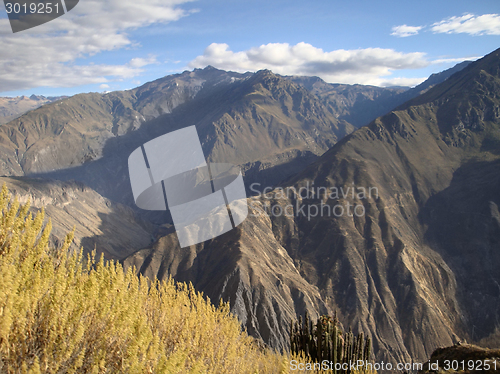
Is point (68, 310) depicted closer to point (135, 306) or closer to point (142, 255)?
point (135, 306)

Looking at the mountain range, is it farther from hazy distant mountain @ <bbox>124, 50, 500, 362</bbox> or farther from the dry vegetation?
the dry vegetation

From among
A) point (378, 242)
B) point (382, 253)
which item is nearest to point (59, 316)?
point (382, 253)

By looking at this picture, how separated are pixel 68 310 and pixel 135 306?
2312 millimetres

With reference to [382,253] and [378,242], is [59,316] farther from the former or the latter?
[378,242]

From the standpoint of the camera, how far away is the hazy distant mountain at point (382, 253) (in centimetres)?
7625

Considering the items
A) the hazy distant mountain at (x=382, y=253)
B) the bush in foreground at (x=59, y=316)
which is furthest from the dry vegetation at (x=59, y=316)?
the hazy distant mountain at (x=382, y=253)

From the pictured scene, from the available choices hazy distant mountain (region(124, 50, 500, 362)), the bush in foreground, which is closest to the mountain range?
hazy distant mountain (region(124, 50, 500, 362))

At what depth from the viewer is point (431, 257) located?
9831 cm

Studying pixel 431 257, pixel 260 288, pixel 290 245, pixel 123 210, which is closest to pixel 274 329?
pixel 260 288

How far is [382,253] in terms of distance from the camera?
9556 centimetres

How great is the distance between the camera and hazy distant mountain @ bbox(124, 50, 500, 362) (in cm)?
7625

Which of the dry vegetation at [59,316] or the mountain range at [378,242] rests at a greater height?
the dry vegetation at [59,316]

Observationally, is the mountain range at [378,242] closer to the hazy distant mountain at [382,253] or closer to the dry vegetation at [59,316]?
the hazy distant mountain at [382,253]

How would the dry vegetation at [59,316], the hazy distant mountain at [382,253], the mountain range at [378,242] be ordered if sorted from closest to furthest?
the dry vegetation at [59,316], the hazy distant mountain at [382,253], the mountain range at [378,242]
